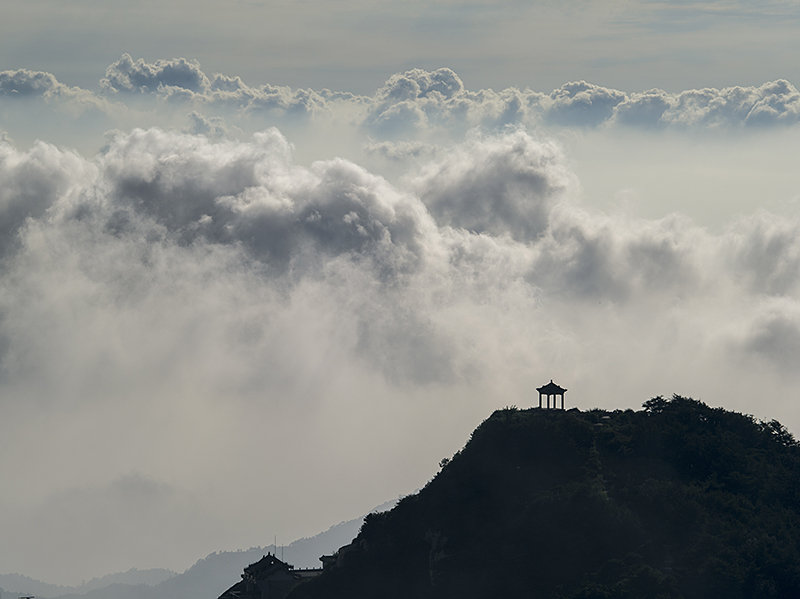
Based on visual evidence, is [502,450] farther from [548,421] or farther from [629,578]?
[629,578]

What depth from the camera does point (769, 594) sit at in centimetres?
17562

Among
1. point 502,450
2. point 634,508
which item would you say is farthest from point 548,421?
point 634,508

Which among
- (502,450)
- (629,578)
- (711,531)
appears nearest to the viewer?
(629,578)

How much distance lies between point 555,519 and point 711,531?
933 inches

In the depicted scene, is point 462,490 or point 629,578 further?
point 462,490

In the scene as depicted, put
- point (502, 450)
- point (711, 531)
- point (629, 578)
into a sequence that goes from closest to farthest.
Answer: point (629, 578) → point (711, 531) → point (502, 450)

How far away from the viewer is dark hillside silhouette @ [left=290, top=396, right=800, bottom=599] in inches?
6890

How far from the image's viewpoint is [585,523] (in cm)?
→ 17788

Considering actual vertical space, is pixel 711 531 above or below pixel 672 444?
below

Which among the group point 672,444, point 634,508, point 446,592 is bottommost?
point 446,592

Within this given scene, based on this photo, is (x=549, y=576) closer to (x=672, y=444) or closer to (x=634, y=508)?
(x=634, y=508)

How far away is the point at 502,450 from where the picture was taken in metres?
194

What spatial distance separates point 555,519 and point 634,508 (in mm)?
13065

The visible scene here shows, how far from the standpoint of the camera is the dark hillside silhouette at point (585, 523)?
175 meters
